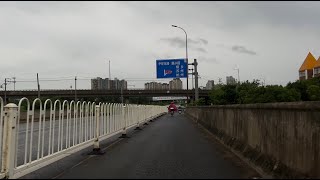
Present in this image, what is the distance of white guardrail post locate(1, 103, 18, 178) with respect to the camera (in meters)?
8.38

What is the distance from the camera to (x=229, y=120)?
16438 millimetres

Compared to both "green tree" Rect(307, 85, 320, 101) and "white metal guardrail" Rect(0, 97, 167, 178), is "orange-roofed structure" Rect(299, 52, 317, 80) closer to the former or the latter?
"green tree" Rect(307, 85, 320, 101)

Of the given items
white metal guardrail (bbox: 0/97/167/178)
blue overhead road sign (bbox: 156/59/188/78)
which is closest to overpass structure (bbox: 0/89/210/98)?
blue overhead road sign (bbox: 156/59/188/78)

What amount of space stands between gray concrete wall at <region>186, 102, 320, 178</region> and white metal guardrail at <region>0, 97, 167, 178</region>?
486 cm

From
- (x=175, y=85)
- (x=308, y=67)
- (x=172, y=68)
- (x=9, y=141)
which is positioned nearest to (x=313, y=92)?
(x=172, y=68)

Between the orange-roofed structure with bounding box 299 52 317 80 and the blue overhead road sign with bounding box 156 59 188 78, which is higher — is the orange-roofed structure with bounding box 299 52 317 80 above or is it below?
above

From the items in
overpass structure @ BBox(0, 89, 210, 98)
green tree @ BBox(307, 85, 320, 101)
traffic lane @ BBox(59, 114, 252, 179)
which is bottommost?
traffic lane @ BBox(59, 114, 252, 179)

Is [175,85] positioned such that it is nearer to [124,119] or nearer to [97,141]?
[124,119]

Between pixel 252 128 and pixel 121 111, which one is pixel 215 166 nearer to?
pixel 252 128

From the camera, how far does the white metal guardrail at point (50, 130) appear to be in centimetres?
859

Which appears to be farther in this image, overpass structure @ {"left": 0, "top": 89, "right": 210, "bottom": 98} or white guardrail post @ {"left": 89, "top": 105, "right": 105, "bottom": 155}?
overpass structure @ {"left": 0, "top": 89, "right": 210, "bottom": 98}

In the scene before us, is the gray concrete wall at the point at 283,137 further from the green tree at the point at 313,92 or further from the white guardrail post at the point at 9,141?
the green tree at the point at 313,92

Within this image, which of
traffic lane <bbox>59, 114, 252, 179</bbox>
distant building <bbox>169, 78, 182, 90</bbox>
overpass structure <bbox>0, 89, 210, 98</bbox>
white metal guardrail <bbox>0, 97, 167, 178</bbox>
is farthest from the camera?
distant building <bbox>169, 78, 182, 90</bbox>

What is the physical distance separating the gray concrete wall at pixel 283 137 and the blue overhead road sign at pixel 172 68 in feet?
115
